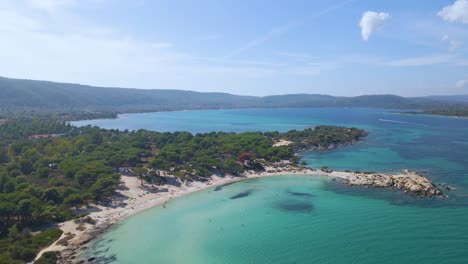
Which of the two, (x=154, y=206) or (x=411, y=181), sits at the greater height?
(x=411, y=181)

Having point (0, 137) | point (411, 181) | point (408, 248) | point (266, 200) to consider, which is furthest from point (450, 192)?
point (0, 137)

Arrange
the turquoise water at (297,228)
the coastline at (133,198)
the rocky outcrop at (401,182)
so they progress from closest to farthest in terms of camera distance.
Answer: the turquoise water at (297,228)
the coastline at (133,198)
the rocky outcrop at (401,182)

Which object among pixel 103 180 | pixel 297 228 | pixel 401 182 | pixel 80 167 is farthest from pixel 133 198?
pixel 401 182

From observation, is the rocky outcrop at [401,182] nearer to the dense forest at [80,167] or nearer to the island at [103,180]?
the island at [103,180]

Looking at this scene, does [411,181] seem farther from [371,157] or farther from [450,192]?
[371,157]

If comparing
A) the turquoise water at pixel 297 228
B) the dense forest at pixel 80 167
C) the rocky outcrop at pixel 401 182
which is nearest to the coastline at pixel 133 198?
the rocky outcrop at pixel 401 182

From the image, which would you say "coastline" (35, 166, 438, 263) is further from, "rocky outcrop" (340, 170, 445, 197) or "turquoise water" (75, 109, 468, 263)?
"turquoise water" (75, 109, 468, 263)
